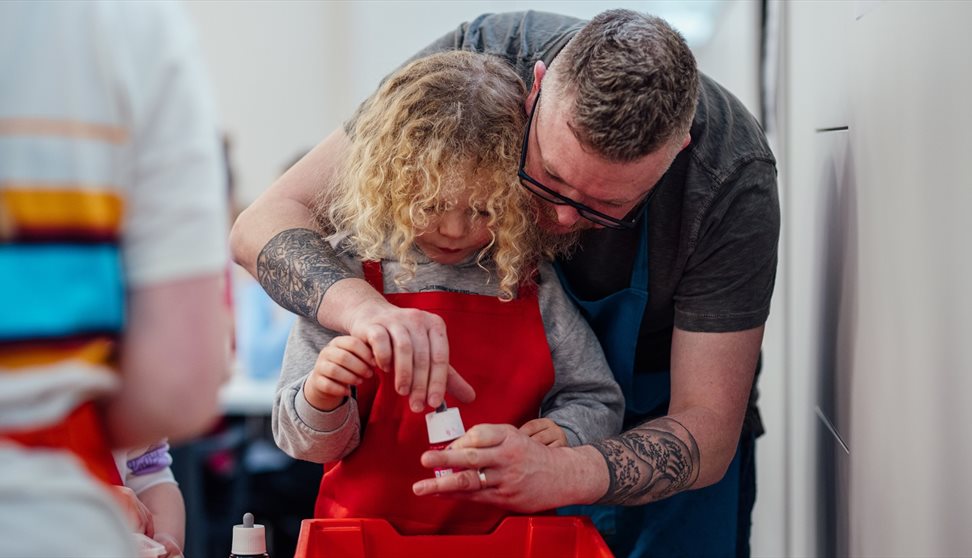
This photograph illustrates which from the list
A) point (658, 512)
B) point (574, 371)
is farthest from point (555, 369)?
point (658, 512)

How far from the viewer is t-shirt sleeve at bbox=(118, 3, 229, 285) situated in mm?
609

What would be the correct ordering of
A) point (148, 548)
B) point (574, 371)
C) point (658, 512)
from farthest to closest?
point (658, 512) < point (574, 371) < point (148, 548)

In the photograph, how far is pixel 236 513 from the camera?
3.81 metres

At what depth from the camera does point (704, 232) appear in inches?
60.1

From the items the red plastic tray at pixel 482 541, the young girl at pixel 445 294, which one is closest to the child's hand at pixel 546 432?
the young girl at pixel 445 294

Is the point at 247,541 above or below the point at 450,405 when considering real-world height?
below

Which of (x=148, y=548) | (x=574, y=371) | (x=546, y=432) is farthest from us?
(x=574, y=371)

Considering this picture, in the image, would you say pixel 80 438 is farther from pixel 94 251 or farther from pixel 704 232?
pixel 704 232

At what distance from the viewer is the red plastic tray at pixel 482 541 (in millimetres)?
1304

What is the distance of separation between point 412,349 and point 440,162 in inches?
10.7

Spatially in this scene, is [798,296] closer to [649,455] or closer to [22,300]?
[649,455]

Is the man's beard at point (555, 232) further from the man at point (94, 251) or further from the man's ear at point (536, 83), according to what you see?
the man at point (94, 251)

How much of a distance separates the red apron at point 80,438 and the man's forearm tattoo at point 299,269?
715mm

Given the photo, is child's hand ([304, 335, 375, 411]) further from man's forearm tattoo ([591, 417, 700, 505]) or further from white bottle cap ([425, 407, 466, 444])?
man's forearm tattoo ([591, 417, 700, 505])
